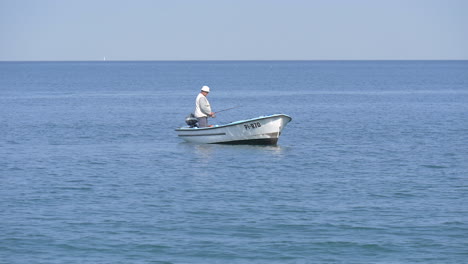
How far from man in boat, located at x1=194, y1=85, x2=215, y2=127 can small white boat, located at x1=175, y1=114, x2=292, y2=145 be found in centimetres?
40

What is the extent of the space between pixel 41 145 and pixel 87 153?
4005 millimetres

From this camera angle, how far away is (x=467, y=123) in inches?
1714

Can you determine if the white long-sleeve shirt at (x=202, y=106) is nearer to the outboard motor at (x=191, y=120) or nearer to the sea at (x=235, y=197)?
the outboard motor at (x=191, y=120)

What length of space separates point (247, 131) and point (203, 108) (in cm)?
192

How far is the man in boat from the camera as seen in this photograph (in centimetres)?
3019

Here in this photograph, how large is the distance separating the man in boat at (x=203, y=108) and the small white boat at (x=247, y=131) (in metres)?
0.40

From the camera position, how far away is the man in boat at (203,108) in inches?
1188

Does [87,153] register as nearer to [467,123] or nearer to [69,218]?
[69,218]

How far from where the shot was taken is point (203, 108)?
30.4 meters

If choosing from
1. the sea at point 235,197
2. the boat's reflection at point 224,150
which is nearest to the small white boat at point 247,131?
the boat's reflection at point 224,150

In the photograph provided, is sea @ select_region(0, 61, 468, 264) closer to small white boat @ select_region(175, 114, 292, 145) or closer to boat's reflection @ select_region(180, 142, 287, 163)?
boat's reflection @ select_region(180, 142, 287, 163)

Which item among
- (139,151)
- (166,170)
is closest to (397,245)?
(166,170)

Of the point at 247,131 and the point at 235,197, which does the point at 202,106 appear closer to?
the point at 247,131

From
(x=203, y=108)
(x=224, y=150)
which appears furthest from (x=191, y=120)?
(x=224, y=150)
